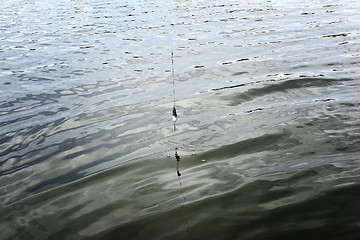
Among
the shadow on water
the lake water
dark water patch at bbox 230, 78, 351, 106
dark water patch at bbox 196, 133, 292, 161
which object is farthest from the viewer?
dark water patch at bbox 230, 78, 351, 106

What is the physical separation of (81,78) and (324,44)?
6.76m

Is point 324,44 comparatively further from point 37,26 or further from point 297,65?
point 37,26

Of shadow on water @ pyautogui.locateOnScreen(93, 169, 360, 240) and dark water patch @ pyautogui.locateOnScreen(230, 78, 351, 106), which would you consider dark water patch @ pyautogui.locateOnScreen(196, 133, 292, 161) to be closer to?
shadow on water @ pyautogui.locateOnScreen(93, 169, 360, 240)

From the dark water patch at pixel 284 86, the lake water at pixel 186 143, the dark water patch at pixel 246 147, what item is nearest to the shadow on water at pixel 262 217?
the lake water at pixel 186 143

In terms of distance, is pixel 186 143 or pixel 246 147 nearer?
pixel 246 147

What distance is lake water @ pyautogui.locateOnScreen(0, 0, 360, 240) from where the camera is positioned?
9.96 feet

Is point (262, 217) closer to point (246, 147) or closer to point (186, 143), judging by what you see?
point (246, 147)

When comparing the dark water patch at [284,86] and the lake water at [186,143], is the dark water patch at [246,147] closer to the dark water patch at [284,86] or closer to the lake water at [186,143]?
the lake water at [186,143]

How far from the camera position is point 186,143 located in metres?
4.48

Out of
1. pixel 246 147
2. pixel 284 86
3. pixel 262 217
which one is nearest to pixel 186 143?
pixel 246 147

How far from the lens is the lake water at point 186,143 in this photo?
9.96 ft

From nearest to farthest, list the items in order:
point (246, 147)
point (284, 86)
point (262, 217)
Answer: point (262, 217)
point (246, 147)
point (284, 86)

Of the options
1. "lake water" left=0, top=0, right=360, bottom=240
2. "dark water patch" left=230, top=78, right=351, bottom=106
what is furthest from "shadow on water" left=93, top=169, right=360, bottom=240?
"dark water patch" left=230, top=78, right=351, bottom=106

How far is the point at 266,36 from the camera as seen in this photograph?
37.4 ft
